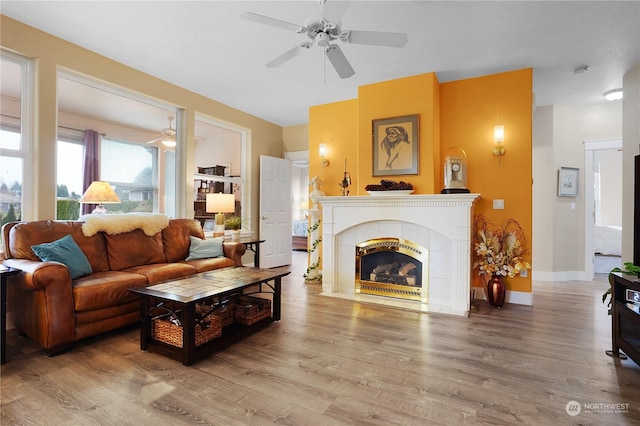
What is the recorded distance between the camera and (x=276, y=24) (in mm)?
2217

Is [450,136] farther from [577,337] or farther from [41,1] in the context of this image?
[41,1]

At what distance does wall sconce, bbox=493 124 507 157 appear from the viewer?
3.76 meters

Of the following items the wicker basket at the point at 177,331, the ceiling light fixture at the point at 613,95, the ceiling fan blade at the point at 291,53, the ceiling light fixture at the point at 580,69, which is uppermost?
the ceiling light fixture at the point at 580,69

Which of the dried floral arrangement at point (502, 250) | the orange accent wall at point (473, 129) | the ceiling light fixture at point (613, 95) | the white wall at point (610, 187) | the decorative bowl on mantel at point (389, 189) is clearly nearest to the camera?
the dried floral arrangement at point (502, 250)

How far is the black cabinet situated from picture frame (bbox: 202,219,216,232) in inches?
192

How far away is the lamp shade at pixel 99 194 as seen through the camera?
3.49m

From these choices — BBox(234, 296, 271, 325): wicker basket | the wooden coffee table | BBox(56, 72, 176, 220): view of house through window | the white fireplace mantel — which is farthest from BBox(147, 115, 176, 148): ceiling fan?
BBox(234, 296, 271, 325): wicker basket

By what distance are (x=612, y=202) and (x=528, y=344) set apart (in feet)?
23.3

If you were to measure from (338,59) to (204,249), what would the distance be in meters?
2.67

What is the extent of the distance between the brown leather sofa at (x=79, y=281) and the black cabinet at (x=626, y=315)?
368 cm

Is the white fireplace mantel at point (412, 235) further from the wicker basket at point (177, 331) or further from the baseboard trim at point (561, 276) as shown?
the baseboard trim at point (561, 276)

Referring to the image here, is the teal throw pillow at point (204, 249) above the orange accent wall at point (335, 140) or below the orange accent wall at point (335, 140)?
below

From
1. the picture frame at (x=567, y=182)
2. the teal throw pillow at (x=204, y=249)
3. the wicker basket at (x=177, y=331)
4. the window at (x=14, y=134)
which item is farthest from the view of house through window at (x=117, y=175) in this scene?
the picture frame at (x=567, y=182)

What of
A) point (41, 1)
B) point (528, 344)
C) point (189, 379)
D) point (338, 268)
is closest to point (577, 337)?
point (528, 344)
